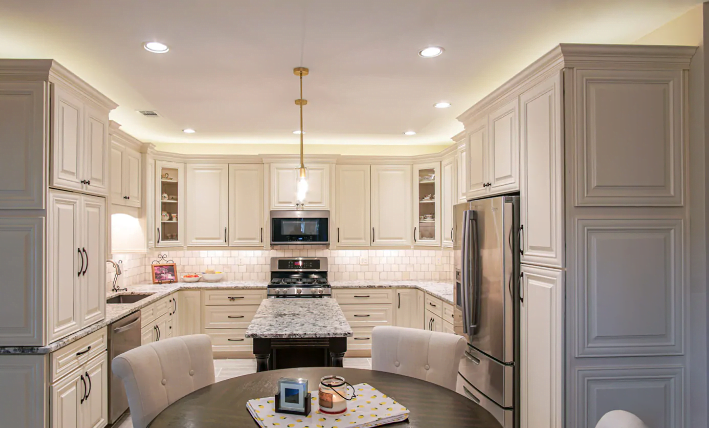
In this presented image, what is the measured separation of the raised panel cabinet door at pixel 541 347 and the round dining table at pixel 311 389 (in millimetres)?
848

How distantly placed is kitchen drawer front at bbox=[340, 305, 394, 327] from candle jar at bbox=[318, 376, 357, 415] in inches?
153

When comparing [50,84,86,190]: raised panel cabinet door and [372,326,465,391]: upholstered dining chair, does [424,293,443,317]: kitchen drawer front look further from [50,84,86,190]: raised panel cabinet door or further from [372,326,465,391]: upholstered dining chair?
[50,84,86,190]: raised panel cabinet door

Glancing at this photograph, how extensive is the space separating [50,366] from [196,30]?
2.02 m

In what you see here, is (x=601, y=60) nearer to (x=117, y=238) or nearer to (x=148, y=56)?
(x=148, y=56)

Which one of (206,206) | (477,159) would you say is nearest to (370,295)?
(206,206)

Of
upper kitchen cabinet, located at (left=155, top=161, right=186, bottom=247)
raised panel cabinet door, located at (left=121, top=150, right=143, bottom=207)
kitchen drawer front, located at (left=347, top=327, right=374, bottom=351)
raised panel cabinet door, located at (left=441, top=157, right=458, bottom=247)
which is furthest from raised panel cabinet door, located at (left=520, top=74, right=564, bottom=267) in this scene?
upper kitchen cabinet, located at (left=155, top=161, right=186, bottom=247)

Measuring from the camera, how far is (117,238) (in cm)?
506

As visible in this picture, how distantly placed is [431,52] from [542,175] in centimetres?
104

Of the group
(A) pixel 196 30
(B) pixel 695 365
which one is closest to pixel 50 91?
(A) pixel 196 30

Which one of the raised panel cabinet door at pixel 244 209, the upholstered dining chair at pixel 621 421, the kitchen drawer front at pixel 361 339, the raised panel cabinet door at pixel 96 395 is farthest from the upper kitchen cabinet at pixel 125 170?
the upholstered dining chair at pixel 621 421

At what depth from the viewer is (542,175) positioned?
2.63 m

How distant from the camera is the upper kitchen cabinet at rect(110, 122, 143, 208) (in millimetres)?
4496

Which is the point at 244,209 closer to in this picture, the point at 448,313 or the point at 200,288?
the point at 200,288

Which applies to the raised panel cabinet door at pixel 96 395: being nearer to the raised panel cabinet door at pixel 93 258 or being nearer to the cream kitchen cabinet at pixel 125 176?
the raised panel cabinet door at pixel 93 258
